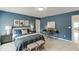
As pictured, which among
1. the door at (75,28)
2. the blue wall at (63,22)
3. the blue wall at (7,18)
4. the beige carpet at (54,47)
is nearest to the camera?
the beige carpet at (54,47)

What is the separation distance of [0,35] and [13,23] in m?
1.03

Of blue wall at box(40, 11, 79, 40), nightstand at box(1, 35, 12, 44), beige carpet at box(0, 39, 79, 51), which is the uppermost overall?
blue wall at box(40, 11, 79, 40)

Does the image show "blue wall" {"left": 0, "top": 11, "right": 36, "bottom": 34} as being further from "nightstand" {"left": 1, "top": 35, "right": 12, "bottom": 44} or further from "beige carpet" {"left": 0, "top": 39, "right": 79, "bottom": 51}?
"beige carpet" {"left": 0, "top": 39, "right": 79, "bottom": 51}

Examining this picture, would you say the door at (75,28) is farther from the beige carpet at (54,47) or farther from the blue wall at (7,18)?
the blue wall at (7,18)

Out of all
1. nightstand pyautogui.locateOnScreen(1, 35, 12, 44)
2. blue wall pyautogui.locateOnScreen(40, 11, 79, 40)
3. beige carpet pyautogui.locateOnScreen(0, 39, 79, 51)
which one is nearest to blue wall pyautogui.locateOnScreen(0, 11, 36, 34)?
nightstand pyautogui.locateOnScreen(1, 35, 12, 44)

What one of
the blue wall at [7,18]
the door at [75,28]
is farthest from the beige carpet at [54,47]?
the blue wall at [7,18]

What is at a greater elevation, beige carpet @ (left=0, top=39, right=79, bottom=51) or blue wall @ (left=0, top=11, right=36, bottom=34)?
blue wall @ (left=0, top=11, right=36, bottom=34)

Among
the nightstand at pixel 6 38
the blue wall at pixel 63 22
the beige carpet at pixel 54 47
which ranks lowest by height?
the beige carpet at pixel 54 47

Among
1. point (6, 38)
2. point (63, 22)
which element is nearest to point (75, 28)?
point (63, 22)

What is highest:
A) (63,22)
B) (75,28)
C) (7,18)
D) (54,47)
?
(7,18)

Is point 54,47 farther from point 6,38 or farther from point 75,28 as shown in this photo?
point 6,38

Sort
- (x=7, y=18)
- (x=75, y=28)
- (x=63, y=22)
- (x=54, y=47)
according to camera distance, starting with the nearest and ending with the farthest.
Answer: (x=54, y=47), (x=7, y=18), (x=75, y=28), (x=63, y=22)

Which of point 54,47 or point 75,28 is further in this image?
point 75,28
